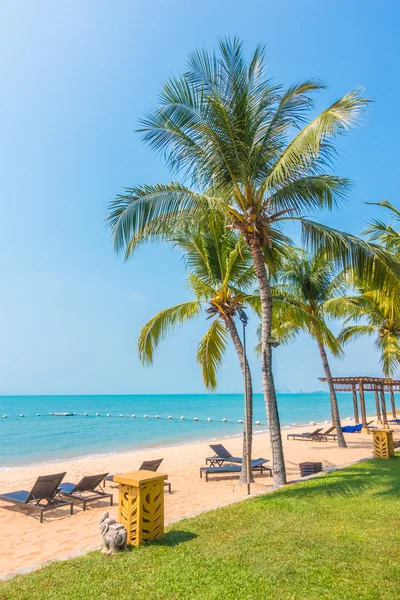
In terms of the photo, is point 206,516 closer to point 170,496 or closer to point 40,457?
point 170,496

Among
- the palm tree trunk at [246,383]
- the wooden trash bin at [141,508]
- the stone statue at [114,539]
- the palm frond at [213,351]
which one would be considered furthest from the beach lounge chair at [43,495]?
the palm frond at [213,351]

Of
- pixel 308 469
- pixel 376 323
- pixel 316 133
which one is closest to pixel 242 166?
pixel 316 133

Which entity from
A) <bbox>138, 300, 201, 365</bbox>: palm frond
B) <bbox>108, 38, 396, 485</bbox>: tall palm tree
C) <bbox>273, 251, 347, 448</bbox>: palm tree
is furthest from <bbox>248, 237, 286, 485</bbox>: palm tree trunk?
<bbox>273, 251, 347, 448</bbox>: palm tree

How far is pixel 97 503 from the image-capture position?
8.96 meters

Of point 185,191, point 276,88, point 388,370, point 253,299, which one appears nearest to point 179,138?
point 185,191

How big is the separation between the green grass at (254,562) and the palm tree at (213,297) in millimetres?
3882

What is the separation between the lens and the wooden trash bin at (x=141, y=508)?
16.5 feet

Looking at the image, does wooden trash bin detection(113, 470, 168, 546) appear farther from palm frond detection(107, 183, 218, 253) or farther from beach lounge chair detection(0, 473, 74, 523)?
palm frond detection(107, 183, 218, 253)

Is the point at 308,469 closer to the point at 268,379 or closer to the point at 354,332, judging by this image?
the point at 268,379

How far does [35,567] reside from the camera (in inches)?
175

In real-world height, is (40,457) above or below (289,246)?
below

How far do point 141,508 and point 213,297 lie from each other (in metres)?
6.34

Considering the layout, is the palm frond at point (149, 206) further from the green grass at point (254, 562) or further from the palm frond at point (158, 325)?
the green grass at point (254, 562)

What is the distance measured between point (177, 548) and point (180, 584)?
3.39ft
